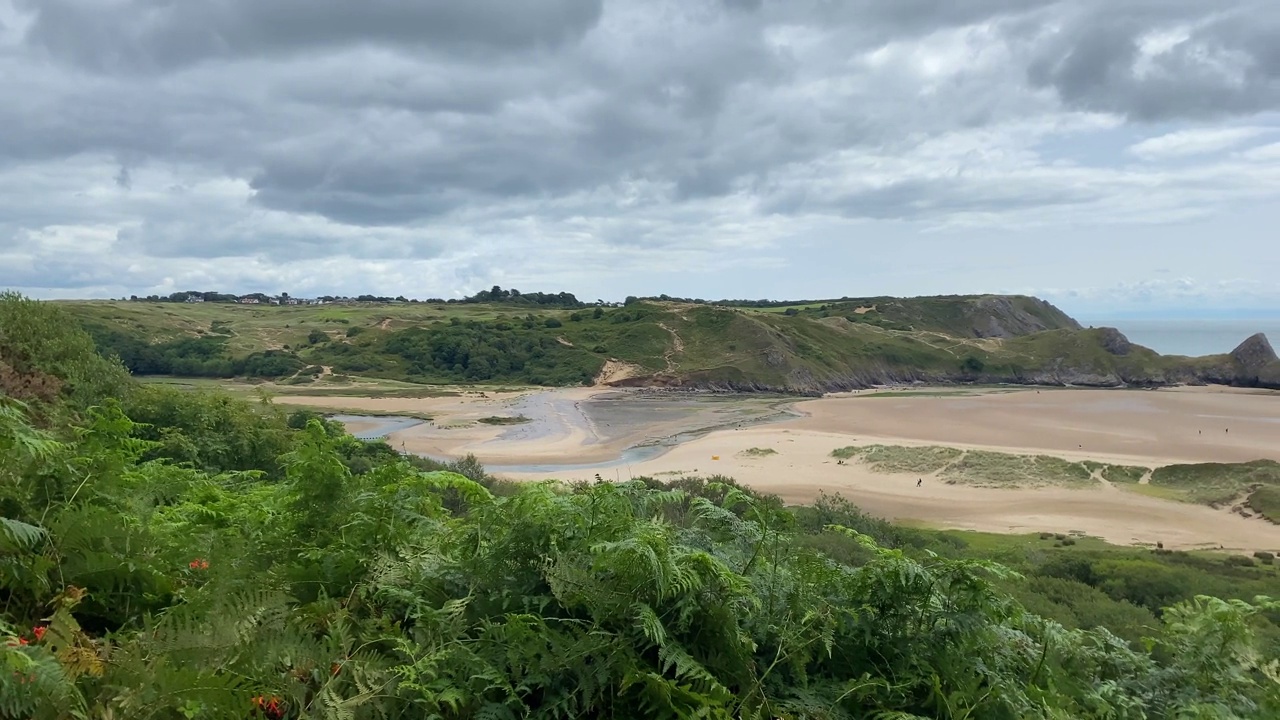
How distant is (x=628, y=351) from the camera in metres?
94.6

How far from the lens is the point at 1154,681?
336 cm

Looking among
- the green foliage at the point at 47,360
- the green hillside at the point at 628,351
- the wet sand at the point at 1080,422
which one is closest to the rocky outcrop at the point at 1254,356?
the green hillside at the point at 628,351

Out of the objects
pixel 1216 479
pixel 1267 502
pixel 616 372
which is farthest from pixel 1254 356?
pixel 616 372

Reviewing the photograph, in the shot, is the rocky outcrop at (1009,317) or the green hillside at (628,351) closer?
the green hillside at (628,351)

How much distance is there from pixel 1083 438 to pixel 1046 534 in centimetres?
2781

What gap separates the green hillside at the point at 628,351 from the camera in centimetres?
8594

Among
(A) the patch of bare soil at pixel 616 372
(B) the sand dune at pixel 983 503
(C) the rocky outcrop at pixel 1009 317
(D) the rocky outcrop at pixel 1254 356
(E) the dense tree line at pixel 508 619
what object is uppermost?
(C) the rocky outcrop at pixel 1009 317

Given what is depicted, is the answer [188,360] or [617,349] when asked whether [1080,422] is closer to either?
[617,349]

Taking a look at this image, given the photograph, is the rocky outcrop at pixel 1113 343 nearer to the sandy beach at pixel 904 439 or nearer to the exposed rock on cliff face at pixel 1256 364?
the exposed rock on cliff face at pixel 1256 364

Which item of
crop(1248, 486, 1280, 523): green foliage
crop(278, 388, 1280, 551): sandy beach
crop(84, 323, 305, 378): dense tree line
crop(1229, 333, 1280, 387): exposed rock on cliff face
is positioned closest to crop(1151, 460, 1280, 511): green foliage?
crop(1248, 486, 1280, 523): green foliage

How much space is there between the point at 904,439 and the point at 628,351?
48854 mm

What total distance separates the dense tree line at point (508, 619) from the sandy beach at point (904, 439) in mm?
23954

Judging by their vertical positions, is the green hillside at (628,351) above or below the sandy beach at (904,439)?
above

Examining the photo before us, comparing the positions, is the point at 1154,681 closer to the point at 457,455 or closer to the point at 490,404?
the point at 457,455
